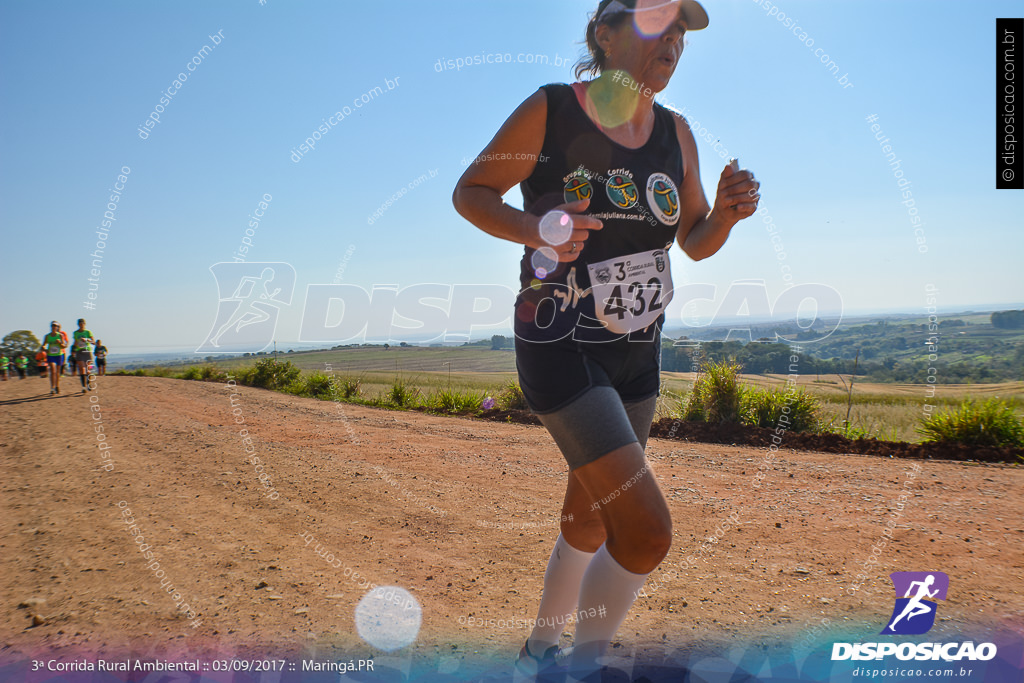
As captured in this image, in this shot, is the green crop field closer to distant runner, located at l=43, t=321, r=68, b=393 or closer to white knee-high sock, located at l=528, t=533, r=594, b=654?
white knee-high sock, located at l=528, t=533, r=594, b=654

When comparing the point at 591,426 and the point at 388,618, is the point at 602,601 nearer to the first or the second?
the point at 591,426

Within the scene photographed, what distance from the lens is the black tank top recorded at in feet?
5.43

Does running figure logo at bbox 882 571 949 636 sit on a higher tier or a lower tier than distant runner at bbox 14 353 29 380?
lower

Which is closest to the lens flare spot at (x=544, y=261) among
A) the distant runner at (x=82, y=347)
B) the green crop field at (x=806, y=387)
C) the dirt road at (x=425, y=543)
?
the dirt road at (x=425, y=543)

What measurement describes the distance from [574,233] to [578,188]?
11.9 inches

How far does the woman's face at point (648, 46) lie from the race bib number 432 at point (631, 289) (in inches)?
24.0

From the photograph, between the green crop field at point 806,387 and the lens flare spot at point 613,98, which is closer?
the lens flare spot at point 613,98

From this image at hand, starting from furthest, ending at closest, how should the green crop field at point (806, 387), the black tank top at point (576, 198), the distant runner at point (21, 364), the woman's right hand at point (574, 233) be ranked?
the distant runner at point (21, 364), the green crop field at point (806, 387), the black tank top at point (576, 198), the woman's right hand at point (574, 233)

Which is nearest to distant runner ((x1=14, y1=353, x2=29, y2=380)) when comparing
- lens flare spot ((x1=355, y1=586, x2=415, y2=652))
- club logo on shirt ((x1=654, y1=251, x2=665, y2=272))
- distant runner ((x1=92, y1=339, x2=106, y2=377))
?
distant runner ((x1=92, y1=339, x2=106, y2=377))

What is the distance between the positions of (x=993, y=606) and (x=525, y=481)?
325cm

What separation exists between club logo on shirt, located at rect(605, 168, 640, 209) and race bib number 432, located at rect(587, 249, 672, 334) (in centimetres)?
17

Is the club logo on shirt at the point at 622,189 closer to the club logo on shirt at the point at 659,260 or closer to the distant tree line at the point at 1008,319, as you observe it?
the club logo on shirt at the point at 659,260

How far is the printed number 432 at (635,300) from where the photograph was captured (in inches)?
66.2

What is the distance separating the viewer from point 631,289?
173cm
